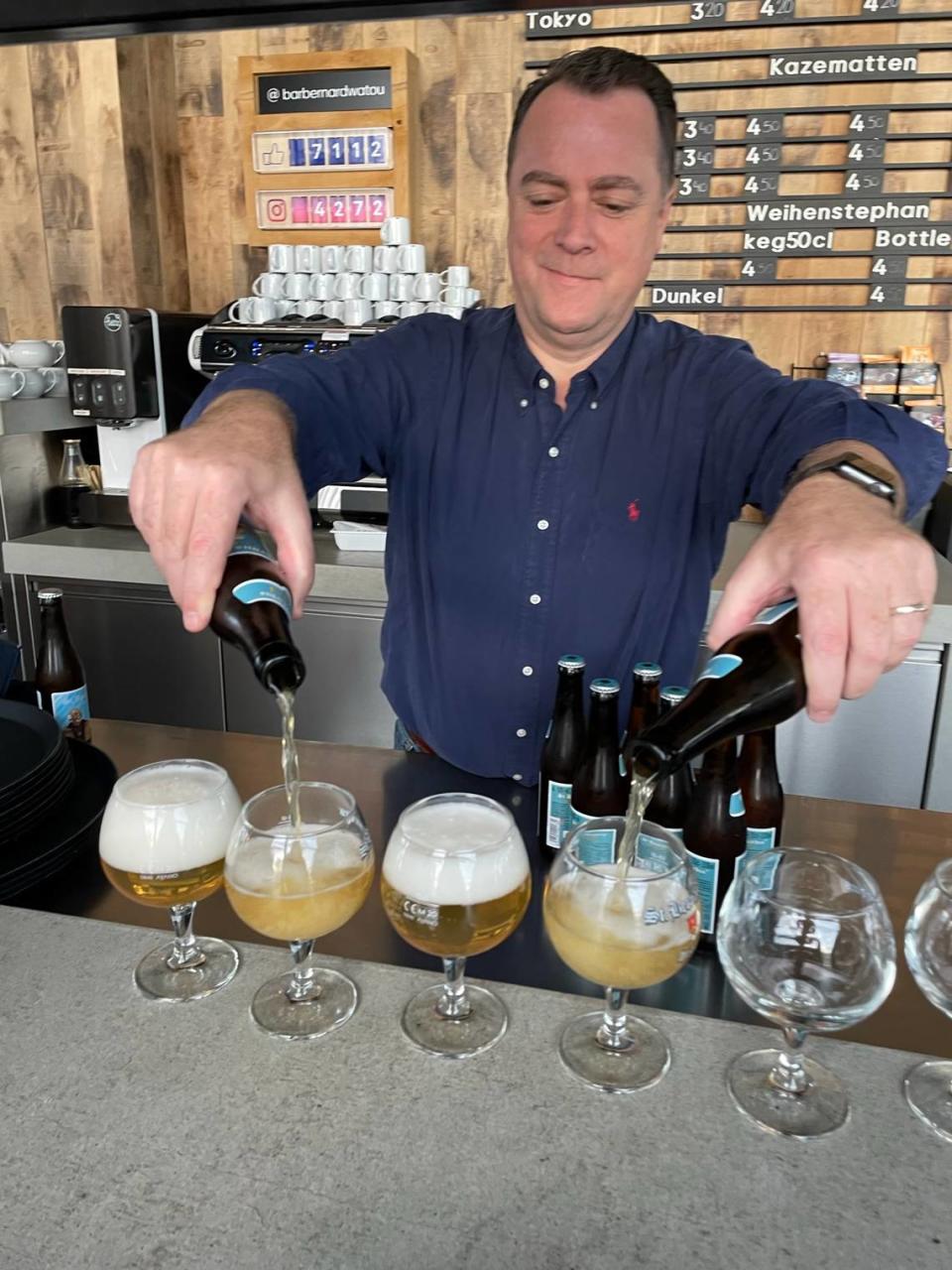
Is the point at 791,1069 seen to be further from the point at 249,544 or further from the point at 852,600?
the point at 249,544

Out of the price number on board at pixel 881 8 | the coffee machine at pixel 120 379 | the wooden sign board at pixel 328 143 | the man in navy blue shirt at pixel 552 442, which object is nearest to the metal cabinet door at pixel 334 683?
the coffee machine at pixel 120 379

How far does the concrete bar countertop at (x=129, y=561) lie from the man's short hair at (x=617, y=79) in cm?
123

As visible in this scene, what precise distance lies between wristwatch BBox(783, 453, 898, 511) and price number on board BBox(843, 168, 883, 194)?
2.35 metres

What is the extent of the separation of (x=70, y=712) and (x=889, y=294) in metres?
2.71

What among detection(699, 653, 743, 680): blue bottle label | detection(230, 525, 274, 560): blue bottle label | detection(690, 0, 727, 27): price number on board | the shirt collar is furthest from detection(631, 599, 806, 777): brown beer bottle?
detection(690, 0, 727, 27): price number on board

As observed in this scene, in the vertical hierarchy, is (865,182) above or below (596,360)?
above

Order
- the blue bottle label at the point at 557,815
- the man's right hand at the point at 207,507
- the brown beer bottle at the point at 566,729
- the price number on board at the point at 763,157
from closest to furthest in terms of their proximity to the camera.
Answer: the man's right hand at the point at 207,507 → the blue bottle label at the point at 557,815 → the brown beer bottle at the point at 566,729 → the price number on board at the point at 763,157

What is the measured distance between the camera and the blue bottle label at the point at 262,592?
0.96 meters

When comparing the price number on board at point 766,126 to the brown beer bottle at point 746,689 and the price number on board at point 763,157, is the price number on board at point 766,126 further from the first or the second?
the brown beer bottle at point 746,689

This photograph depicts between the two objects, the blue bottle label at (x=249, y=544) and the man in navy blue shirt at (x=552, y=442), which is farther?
the man in navy blue shirt at (x=552, y=442)

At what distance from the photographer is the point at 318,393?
157cm

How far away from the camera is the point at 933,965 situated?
81 cm

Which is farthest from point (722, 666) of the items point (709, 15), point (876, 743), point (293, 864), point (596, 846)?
point (709, 15)

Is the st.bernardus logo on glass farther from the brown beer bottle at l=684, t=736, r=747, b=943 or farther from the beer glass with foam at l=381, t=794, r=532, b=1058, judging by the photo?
the beer glass with foam at l=381, t=794, r=532, b=1058
